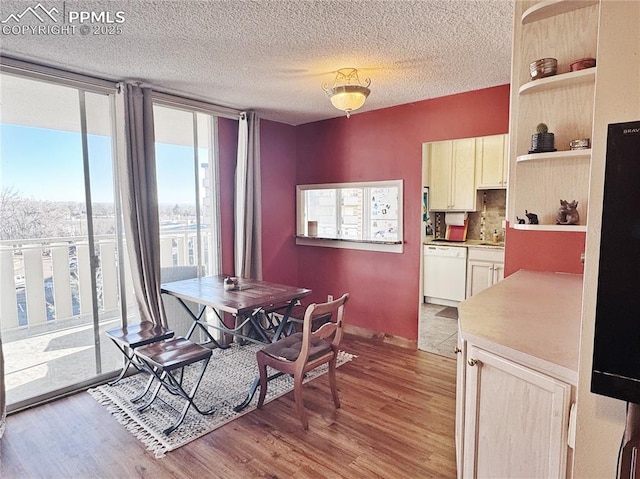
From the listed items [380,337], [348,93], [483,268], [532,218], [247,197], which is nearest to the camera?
[532,218]

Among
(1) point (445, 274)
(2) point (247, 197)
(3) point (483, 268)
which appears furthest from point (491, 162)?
(2) point (247, 197)

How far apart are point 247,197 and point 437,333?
2658 millimetres

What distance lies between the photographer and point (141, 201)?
3.06 metres

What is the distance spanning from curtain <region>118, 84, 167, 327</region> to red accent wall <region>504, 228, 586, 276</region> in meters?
2.92

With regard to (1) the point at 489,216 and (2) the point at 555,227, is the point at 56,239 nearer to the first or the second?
(2) the point at 555,227

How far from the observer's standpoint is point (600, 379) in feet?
3.01

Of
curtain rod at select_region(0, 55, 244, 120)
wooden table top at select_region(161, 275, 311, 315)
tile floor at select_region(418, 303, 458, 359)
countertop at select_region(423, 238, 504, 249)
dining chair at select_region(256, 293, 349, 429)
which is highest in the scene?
curtain rod at select_region(0, 55, 244, 120)

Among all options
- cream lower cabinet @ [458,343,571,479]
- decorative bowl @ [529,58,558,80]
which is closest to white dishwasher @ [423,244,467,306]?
decorative bowl @ [529,58,558,80]

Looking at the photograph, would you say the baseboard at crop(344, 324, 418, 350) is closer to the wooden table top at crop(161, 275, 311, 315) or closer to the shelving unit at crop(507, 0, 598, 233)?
the wooden table top at crop(161, 275, 311, 315)

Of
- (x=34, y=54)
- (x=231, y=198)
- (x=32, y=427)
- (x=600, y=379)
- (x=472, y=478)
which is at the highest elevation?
(x=34, y=54)

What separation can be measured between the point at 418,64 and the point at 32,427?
12.0 feet

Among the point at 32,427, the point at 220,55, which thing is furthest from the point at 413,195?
the point at 32,427

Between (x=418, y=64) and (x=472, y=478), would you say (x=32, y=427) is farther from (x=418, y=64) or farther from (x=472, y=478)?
(x=418, y=64)

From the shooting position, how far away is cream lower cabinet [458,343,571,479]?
3.83ft
